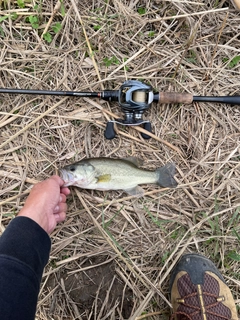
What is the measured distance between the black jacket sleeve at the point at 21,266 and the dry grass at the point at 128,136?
2.50 ft

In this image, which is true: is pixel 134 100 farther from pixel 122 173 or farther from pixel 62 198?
pixel 62 198

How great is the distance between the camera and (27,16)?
334cm

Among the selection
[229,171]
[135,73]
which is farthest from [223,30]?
[229,171]

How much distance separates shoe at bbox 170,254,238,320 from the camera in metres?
3.10

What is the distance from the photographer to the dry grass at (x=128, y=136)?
3.19 meters

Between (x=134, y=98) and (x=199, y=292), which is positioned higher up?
(x=134, y=98)

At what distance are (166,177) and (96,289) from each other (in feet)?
4.40

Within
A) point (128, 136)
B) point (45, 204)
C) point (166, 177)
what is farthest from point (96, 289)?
point (128, 136)

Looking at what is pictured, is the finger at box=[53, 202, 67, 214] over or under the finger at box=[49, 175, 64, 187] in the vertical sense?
under

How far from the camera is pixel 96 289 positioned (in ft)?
10.4

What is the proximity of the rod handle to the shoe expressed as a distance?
1581 mm

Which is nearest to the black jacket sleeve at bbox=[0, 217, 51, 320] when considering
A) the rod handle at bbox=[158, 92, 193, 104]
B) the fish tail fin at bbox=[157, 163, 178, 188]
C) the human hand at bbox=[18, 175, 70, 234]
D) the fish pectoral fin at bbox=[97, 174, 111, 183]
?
the human hand at bbox=[18, 175, 70, 234]

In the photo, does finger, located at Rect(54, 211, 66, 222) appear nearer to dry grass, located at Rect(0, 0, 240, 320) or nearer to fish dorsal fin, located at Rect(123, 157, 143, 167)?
dry grass, located at Rect(0, 0, 240, 320)

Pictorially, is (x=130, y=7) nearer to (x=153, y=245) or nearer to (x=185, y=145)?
(x=185, y=145)
